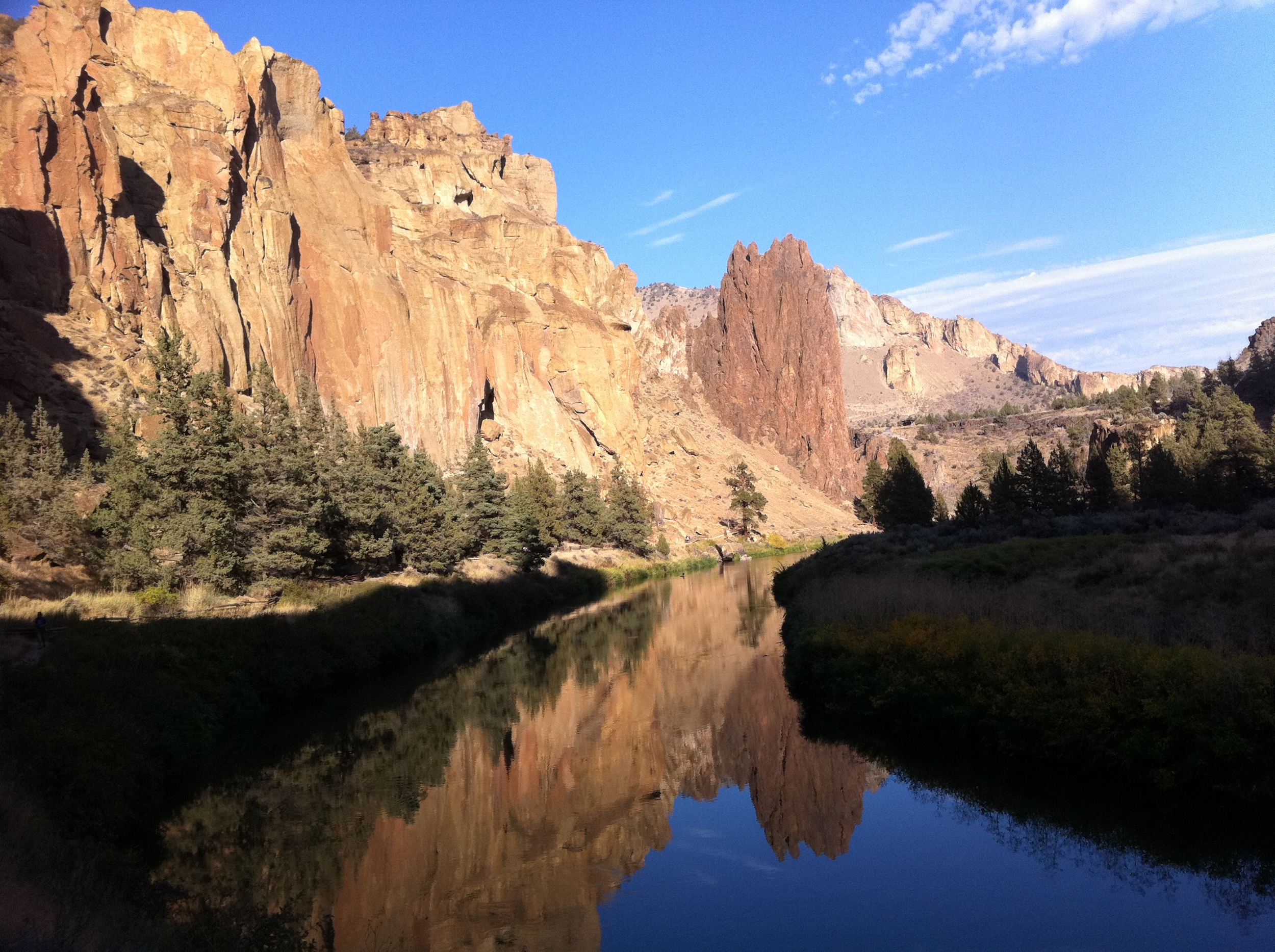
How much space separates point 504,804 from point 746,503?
319 feet

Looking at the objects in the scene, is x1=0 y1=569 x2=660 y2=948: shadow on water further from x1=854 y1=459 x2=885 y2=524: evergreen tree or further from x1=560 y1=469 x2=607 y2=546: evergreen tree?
Result: x1=854 y1=459 x2=885 y2=524: evergreen tree

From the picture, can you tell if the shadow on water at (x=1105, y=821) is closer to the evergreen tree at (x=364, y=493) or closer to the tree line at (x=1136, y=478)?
the evergreen tree at (x=364, y=493)

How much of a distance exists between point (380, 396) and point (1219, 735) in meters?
71.8

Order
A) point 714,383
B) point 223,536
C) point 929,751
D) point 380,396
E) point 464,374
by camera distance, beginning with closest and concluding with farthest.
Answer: point 929,751 < point 223,536 < point 380,396 < point 464,374 < point 714,383

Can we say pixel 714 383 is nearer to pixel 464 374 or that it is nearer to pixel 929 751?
pixel 464 374

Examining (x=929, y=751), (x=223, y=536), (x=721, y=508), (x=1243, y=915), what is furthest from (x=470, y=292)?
(x=1243, y=915)

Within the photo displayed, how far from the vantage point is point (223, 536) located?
31016mm

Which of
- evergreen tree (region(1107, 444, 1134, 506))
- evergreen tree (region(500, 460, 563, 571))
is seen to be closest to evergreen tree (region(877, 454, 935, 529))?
evergreen tree (region(1107, 444, 1134, 506))

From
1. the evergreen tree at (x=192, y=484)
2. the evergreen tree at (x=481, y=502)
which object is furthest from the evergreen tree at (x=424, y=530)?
the evergreen tree at (x=192, y=484)

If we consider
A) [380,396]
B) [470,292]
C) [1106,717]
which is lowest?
[1106,717]

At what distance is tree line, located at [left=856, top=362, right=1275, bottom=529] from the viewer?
67.4 m

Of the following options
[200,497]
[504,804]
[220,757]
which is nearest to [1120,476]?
[200,497]

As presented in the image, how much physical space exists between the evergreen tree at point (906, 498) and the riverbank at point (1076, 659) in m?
61.1

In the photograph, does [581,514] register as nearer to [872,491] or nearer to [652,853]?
[872,491]
